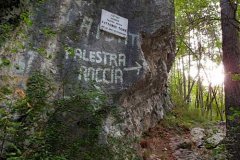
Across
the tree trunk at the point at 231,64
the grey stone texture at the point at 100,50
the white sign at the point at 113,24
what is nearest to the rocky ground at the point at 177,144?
the grey stone texture at the point at 100,50

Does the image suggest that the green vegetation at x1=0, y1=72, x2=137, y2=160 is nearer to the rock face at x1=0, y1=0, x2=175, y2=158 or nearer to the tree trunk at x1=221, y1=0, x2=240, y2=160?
the rock face at x1=0, y1=0, x2=175, y2=158

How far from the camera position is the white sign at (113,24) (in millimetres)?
6000

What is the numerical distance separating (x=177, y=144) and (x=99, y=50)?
344 cm

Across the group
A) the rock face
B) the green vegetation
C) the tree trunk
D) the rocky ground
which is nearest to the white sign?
the rock face

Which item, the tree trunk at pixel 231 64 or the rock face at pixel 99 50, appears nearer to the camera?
the rock face at pixel 99 50

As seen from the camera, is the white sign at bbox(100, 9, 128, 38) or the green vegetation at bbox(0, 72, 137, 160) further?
the white sign at bbox(100, 9, 128, 38)

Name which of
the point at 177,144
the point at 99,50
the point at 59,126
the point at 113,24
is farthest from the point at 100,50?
the point at 177,144

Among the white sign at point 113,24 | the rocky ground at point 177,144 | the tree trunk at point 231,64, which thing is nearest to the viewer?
the white sign at point 113,24

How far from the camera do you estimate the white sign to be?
19.7 ft

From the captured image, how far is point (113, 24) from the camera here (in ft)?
20.0

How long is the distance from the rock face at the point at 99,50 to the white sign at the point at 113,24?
82mm

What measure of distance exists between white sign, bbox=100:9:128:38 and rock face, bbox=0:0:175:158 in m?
0.08

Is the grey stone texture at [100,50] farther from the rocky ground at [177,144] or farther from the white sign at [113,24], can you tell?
the rocky ground at [177,144]

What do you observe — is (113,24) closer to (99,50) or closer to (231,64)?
(99,50)
